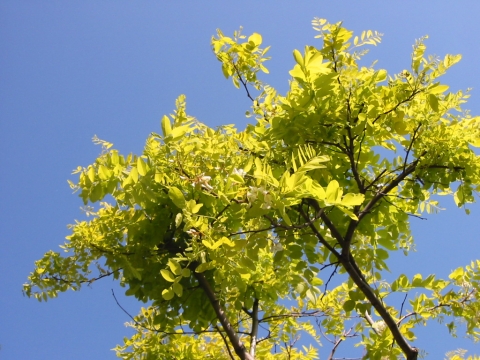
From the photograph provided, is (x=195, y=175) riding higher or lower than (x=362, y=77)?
lower

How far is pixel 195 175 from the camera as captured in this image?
2.45 metres

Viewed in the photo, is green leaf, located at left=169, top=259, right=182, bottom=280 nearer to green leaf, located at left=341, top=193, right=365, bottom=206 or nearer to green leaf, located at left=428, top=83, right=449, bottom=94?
green leaf, located at left=341, top=193, right=365, bottom=206

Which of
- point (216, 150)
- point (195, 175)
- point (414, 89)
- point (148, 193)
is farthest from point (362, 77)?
point (148, 193)

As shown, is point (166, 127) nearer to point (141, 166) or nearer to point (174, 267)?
point (141, 166)

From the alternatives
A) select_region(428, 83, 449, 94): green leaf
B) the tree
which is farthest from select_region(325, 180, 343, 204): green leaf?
select_region(428, 83, 449, 94): green leaf

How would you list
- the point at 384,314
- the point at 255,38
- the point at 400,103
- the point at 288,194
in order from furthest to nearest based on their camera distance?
the point at 255,38 < the point at 384,314 < the point at 400,103 < the point at 288,194

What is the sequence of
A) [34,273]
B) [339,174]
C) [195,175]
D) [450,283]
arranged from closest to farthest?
[195,175]
[339,174]
[450,283]
[34,273]

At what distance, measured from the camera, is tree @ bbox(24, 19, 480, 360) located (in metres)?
2.21

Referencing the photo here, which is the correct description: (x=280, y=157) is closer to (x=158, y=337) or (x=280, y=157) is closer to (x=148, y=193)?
(x=148, y=193)

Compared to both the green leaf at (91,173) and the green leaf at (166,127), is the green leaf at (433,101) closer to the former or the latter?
the green leaf at (166,127)

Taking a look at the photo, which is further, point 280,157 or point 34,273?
point 34,273

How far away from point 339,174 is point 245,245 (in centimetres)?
100

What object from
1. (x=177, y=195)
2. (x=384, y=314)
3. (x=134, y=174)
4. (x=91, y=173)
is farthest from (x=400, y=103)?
(x=91, y=173)

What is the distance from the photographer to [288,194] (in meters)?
1.83
